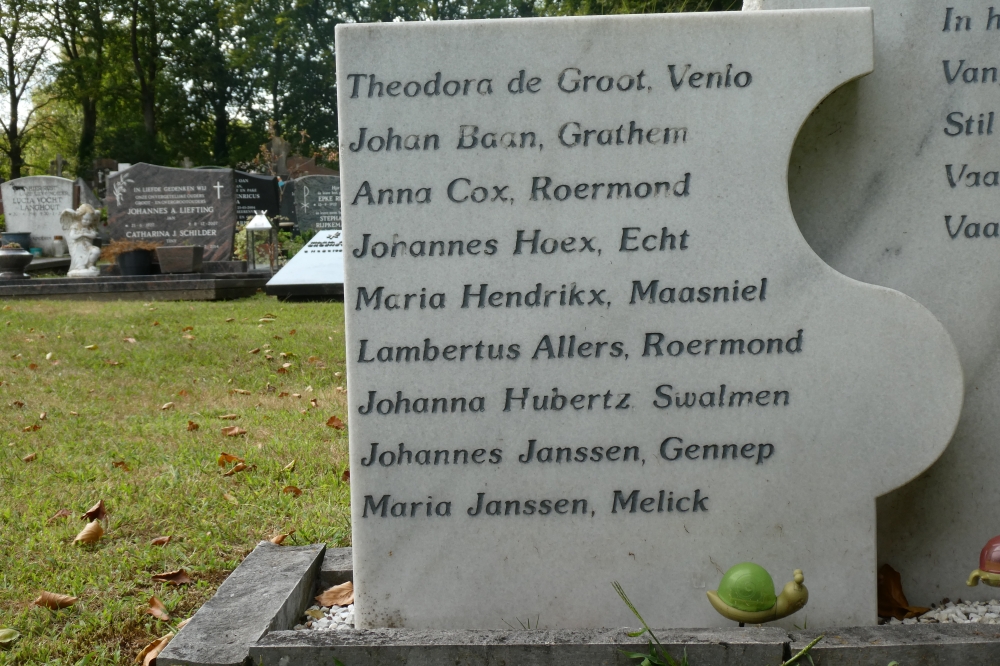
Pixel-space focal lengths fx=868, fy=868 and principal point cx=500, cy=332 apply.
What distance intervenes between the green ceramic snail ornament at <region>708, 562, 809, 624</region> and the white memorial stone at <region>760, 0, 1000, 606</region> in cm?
63

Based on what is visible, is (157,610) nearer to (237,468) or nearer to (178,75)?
(237,468)

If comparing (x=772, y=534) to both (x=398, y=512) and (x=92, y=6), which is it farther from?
(x=92, y=6)

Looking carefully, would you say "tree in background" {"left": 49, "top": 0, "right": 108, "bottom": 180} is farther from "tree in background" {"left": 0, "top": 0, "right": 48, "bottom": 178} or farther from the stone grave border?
the stone grave border

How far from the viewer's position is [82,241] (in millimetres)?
14828

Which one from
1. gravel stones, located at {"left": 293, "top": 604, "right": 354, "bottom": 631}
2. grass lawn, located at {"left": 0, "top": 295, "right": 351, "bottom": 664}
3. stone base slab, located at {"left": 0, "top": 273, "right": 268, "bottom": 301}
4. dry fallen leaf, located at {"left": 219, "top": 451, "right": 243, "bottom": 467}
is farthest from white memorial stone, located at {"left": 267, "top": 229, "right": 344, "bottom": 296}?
gravel stones, located at {"left": 293, "top": 604, "right": 354, "bottom": 631}

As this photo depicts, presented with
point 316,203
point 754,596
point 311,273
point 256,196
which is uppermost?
point 256,196

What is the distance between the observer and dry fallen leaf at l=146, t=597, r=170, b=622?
271 centimetres

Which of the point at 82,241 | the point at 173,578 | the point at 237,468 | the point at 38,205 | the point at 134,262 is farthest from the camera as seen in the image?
the point at 38,205

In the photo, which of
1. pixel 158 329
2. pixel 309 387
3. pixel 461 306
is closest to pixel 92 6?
pixel 158 329

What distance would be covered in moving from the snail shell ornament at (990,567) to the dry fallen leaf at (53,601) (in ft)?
8.68

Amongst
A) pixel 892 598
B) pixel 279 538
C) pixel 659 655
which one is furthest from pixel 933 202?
pixel 279 538

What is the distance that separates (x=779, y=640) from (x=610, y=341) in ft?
2.78

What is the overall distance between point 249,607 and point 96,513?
5.09ft

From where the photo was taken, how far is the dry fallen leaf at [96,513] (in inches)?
141
